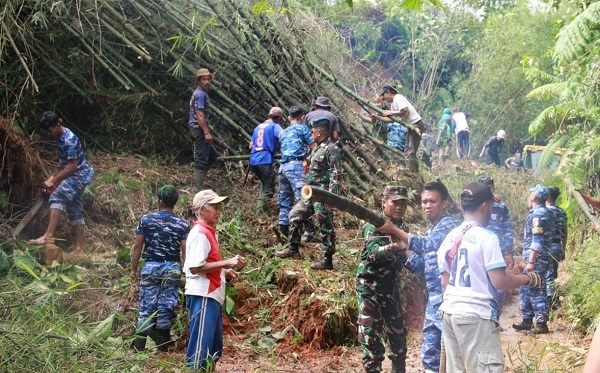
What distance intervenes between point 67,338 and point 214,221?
4.52 feet

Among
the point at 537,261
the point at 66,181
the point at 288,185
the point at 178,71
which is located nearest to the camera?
the point at 66,181

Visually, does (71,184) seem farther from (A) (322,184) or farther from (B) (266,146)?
(A) (322,184)

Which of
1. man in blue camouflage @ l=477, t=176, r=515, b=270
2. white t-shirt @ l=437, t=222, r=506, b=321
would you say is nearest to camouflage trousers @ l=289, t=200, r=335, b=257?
man in blue camouflage @ l=477, t=176, r=515, b=270

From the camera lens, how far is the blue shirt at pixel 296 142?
8023 millimetres

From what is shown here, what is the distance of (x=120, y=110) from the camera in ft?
33.1

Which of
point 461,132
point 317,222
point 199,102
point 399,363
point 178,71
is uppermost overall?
point 461,132

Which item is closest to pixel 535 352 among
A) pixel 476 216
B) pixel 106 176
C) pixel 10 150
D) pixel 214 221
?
pixel 476 216

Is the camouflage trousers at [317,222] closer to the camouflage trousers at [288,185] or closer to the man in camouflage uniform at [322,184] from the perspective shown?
the man in camouflage uniform at [322,184]

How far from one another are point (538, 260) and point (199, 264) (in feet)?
14.2

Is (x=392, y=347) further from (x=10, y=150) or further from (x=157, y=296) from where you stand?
(x=10, y=150)

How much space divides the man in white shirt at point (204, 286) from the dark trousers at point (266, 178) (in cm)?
361

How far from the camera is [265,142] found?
8.69m

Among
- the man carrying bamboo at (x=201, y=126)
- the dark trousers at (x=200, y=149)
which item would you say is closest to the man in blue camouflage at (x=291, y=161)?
the man carrying bamboo at (x=201, y=126)

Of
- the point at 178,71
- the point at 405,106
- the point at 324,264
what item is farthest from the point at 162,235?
the point at 405,106
